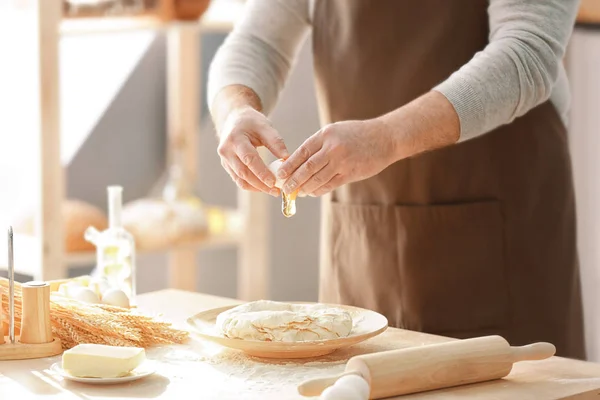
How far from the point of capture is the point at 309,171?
4.97 ft

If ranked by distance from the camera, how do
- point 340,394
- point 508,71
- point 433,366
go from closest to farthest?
1. point 340,394
2. point 433,366
3. point 508,71

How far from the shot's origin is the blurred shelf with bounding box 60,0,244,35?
2.96 m

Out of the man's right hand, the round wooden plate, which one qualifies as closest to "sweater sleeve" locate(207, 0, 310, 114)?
the man's right hand

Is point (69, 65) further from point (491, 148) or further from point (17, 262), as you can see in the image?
point (491, 148)

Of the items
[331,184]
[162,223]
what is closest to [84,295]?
[331,184]

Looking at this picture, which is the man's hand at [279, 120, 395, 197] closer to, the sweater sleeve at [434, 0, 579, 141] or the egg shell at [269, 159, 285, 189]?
the egg shell at [269, 159, 285, 189]

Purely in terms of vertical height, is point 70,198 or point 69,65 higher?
point 69,65

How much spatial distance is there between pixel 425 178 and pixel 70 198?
1845mm

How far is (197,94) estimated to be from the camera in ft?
11.9

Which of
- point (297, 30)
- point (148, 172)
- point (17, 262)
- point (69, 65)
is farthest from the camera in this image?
point (148, 172)

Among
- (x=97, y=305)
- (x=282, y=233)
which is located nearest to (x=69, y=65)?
(x=282, y=233)

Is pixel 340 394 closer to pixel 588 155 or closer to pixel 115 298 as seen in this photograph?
pixel 115 298

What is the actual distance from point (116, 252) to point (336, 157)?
442 mm

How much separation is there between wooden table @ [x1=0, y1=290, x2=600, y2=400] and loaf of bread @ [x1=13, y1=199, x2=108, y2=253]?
156 centimetres
